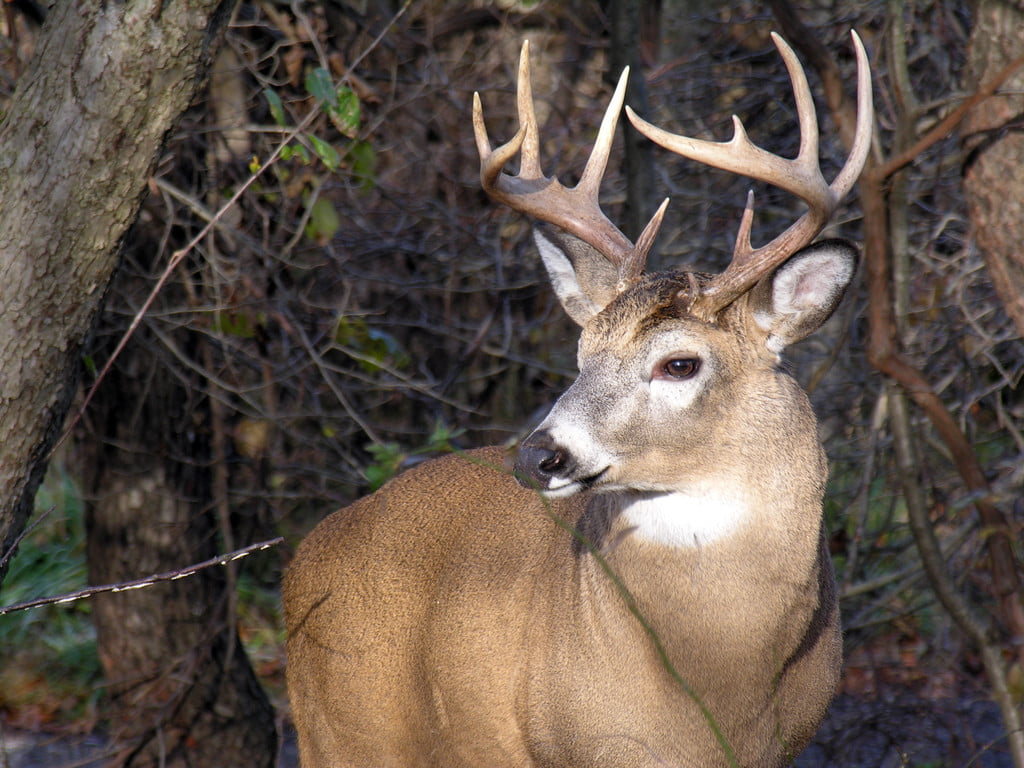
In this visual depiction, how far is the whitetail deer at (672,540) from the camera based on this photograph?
10.1 feet

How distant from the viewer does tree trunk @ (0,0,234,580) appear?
319 centimetres

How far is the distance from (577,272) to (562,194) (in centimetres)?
25

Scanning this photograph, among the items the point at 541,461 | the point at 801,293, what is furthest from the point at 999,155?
the point at 541,461

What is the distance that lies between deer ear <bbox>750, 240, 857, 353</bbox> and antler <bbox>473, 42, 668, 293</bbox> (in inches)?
15.1

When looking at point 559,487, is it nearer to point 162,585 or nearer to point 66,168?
point 66,168

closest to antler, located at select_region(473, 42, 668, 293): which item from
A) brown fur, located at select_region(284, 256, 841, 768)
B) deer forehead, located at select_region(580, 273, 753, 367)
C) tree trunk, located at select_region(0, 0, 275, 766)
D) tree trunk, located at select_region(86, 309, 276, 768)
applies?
deer forehead, located at select_region(580, 273, 753, 367)

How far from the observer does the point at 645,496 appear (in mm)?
3240

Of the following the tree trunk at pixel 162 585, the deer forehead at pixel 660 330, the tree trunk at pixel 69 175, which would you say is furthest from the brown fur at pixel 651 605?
the tree trunk at pixel 162 585

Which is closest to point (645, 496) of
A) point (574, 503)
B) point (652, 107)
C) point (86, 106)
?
point (574, 503)

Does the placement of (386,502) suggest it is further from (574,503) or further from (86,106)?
(86,106)

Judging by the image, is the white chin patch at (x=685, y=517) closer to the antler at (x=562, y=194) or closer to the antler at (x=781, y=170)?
the antler at (x=781, y=170)

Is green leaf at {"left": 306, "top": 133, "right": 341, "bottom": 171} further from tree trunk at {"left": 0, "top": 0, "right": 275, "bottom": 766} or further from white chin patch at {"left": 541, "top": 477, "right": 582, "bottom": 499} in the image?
white chin patch at {"left": 541, "top": 477, "right": 582, "bottom": 499}

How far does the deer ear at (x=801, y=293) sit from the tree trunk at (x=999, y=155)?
3.75 feet

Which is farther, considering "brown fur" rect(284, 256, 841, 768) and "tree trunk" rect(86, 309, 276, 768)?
"tree trunk" rect(86, 309, 276, 768)
